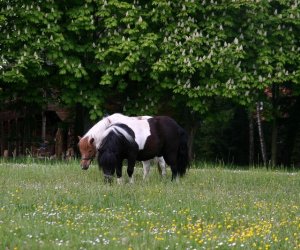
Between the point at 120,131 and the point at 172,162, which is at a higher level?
the point at 120,131

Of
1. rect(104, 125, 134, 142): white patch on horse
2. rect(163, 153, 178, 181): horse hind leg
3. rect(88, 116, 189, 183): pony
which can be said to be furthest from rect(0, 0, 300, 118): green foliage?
rect(104, 125, 134, 142): white patch on horse

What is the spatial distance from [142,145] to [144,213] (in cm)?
507

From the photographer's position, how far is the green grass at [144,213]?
823 cm

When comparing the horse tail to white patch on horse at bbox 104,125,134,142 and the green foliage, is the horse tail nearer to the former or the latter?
white patch on horse at bbox 104,125,134,142

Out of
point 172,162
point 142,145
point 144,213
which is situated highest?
point 142,145

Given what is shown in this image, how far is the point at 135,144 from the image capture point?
48.3 feet

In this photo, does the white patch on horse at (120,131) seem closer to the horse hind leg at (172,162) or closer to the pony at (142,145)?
the pony at (142,145)

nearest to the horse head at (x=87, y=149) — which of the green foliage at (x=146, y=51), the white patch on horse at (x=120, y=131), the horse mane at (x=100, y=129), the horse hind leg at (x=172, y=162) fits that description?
the horse mane at (x=100, y=129)

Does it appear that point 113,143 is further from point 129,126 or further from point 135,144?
point 129,126

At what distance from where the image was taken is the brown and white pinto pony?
1407 centimetres

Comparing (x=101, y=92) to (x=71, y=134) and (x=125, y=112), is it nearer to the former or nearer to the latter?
(x=125, y=112)

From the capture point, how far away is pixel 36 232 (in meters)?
8.52

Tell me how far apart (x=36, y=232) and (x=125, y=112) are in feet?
51.6

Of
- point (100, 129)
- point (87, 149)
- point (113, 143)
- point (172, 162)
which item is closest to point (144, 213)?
point (113, 143)
